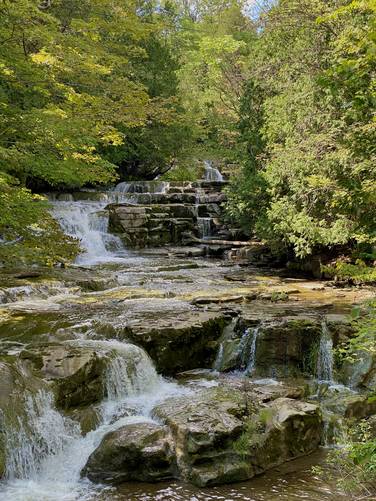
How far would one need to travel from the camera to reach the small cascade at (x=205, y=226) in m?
19.6

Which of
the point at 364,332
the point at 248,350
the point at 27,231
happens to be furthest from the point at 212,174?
the point at 364,332

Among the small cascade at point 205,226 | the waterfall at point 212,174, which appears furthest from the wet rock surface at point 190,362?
the waterfall at point 212,174

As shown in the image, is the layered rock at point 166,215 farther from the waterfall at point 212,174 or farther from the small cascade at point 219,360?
the small cascade at point 219,360

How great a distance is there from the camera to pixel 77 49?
8867 millimetres

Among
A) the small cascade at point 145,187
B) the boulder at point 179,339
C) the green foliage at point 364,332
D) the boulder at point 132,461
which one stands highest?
the small cascade at point 145,187

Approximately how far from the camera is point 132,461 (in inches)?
207

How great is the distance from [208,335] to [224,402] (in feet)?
6.70

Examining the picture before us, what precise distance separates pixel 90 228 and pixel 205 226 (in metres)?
5.09

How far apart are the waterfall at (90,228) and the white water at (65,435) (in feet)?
29.2

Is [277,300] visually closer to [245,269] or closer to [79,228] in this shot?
[245,269]

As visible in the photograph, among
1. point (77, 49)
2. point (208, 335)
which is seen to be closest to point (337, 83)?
point (208, 335)

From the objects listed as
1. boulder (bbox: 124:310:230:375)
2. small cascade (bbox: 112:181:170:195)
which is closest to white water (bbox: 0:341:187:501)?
boulder (bbox: 124:310:230:375)

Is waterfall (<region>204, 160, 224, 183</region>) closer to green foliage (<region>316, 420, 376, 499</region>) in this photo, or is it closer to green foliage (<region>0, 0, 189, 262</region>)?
green foliage (<region>0, 0, 189, 262</region>)

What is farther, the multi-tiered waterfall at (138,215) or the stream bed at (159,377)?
the multi-tiered waterfall at (138,215)
